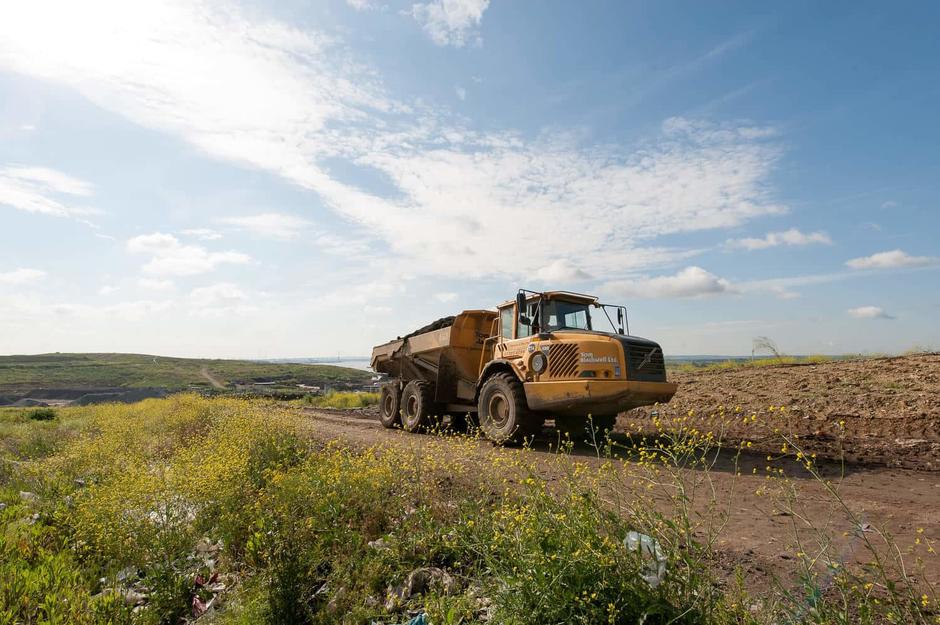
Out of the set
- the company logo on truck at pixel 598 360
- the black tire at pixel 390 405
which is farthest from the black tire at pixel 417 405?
the company logo on truck at pixel 598 360

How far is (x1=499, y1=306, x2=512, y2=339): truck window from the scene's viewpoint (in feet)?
33.2

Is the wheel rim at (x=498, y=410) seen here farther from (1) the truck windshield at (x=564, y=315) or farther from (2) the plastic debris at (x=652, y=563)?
(2) the plastic debris at (x=652, y=563)

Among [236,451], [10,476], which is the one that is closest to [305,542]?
[236,451]

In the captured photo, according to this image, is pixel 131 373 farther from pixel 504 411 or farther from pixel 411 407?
pixel 504 411

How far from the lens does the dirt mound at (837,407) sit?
793 cm

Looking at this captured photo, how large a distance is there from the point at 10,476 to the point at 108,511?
5.56 metres

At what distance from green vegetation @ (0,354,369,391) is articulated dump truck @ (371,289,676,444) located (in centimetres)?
3970

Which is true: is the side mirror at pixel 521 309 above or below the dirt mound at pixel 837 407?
above

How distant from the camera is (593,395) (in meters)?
7.98

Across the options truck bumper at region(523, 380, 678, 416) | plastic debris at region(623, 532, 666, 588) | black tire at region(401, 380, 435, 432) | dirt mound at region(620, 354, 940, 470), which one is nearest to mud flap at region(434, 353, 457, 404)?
black tire at region(401, 380, 435, 432)

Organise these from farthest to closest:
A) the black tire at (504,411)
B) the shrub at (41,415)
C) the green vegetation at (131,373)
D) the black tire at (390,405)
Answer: the green vegetation at (131,373)
the shrub at (41,415)
the black tire at (390,405)
the black tire at (504,411)

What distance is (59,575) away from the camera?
14.2 ft

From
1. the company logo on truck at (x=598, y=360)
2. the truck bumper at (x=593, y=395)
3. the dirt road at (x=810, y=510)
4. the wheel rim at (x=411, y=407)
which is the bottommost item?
the dirt road at (x=810, y=510)

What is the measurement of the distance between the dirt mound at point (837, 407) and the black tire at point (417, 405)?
4929 mm
